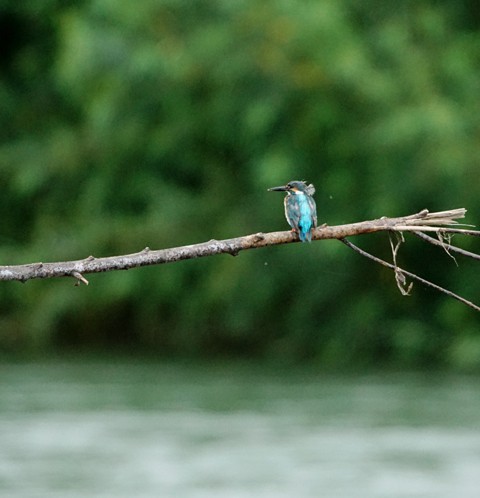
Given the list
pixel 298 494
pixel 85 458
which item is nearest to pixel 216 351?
pixel 85 458

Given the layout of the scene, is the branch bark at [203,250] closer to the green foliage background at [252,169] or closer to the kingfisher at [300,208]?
the kingfisher at [300,208]

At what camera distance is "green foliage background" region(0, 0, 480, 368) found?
1254cm

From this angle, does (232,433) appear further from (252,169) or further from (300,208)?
(300,208)

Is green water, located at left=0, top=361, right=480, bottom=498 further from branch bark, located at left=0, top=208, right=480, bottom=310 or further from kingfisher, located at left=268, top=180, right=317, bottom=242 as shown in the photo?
branch bark, located at left=0, top=208, right=480, bottom=310

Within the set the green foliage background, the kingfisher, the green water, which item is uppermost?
the green foliage background

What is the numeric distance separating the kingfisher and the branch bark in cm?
62

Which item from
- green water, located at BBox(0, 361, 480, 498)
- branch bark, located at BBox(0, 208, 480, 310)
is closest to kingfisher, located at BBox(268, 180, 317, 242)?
branch bark, located at BBox(0, 208, 480, 310)

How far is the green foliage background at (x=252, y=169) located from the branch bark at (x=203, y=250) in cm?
910

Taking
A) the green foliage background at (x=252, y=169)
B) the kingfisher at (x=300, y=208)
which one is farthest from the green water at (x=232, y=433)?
the kingfisher at (x=300, y=208)

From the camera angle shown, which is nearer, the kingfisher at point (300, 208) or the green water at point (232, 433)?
the kingfisher at point (300, 208)

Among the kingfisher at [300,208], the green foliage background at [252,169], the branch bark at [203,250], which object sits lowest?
the branch bark at [203,250]

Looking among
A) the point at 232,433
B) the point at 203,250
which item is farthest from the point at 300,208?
the point at 232,433

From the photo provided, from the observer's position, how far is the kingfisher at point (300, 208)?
379 cm

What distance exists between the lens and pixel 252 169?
13047 mm
